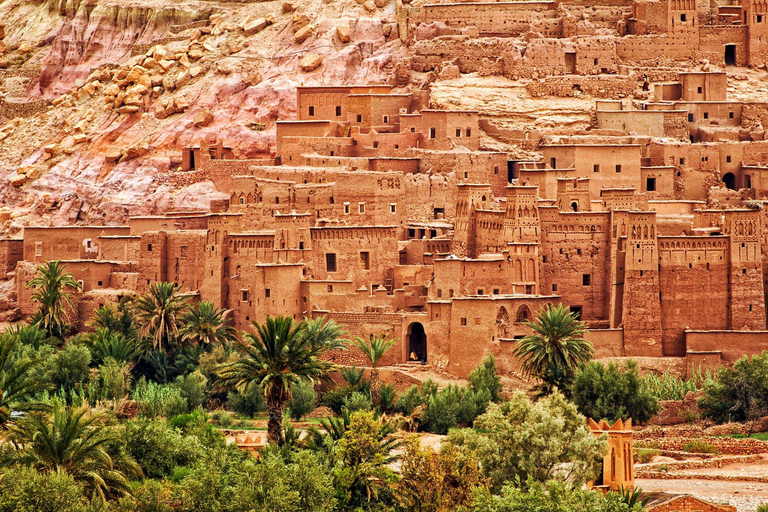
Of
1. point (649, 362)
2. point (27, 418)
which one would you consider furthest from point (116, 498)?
point (649, 362)

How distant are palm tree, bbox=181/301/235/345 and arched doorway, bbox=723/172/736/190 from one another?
715 inches

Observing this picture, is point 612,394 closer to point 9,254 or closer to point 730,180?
point 730,180

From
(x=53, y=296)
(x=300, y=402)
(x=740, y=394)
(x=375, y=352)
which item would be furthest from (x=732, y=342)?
(x=53, y=296)

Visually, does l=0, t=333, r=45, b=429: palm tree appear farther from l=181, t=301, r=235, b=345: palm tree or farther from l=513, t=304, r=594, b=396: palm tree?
l=513, t=304, r=594, b=396: palm tree

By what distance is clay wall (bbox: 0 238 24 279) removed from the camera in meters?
68.2

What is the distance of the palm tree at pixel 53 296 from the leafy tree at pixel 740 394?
2159 cm

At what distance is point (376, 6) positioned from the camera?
7638 centimetres

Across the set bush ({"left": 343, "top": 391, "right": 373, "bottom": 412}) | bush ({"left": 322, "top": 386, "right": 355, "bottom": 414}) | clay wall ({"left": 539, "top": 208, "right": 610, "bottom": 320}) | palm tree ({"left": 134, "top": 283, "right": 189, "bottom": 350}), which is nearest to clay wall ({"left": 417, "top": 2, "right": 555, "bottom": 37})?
clay wall ({"left": 539, "top": 208, "right": 610, "bottom": 320})

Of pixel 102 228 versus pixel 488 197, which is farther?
pixel 102 228

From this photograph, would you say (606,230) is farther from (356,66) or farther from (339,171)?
(356,66)

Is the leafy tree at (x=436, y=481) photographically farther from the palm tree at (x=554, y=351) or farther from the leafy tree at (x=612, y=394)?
the palm tree at (x=554, y=351)

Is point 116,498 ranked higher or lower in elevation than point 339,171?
lower

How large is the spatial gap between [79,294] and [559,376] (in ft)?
58.0

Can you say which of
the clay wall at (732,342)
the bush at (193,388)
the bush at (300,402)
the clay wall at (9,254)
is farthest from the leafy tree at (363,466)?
the clay wall at (9,254)
